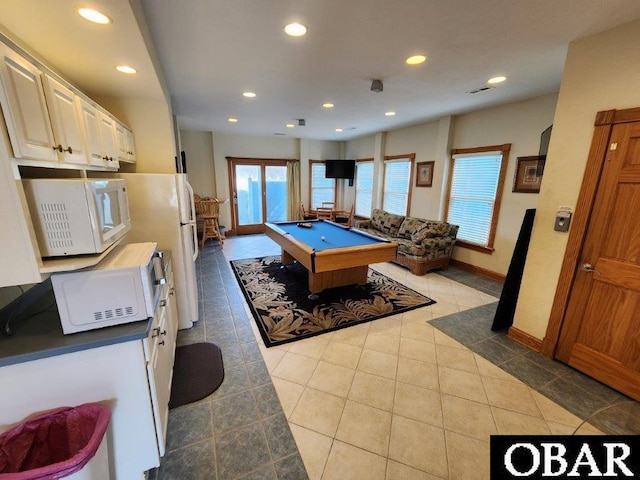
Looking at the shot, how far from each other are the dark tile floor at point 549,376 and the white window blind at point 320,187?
5.74 meters

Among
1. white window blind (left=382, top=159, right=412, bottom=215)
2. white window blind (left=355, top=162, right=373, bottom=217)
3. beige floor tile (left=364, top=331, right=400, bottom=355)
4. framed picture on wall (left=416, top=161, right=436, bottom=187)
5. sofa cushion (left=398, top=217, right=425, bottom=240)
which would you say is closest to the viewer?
beige floor tile (left=364, top=331, right=400, bottom=355)

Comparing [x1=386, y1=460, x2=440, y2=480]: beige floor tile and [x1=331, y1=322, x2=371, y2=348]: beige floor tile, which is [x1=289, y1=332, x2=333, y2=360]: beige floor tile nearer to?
[x1=331, y1=322, x2=371, y2=348]: beige floor tile

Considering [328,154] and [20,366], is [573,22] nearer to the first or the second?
[20,366]

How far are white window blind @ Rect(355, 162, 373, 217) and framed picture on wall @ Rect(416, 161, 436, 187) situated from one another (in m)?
1.74

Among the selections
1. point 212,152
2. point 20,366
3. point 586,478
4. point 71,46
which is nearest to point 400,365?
point 586,478

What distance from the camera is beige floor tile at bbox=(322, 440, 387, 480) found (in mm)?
1438

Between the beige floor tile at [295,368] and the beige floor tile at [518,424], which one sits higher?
the beige floor tile at [295,368]

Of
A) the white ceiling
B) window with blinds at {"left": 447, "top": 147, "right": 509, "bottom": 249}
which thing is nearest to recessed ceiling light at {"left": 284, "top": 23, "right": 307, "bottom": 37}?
the white ceiling

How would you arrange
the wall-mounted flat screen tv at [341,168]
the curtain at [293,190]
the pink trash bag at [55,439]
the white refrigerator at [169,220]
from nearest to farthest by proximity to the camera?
the pink trash bag at [55,439]
the white refrigerator at [169,220]
the wall-mounted flat screen tv at [341,168]
the curtain at [293,190]

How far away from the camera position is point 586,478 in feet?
4.81

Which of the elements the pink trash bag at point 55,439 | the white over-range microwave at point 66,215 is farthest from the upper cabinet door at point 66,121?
the pink trash bag at point 55,439

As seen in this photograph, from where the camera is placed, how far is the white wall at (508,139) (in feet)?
11.7

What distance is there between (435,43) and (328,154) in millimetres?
6018

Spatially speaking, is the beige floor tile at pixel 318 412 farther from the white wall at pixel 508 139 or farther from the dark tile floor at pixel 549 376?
the white wall at pixel 508 139
